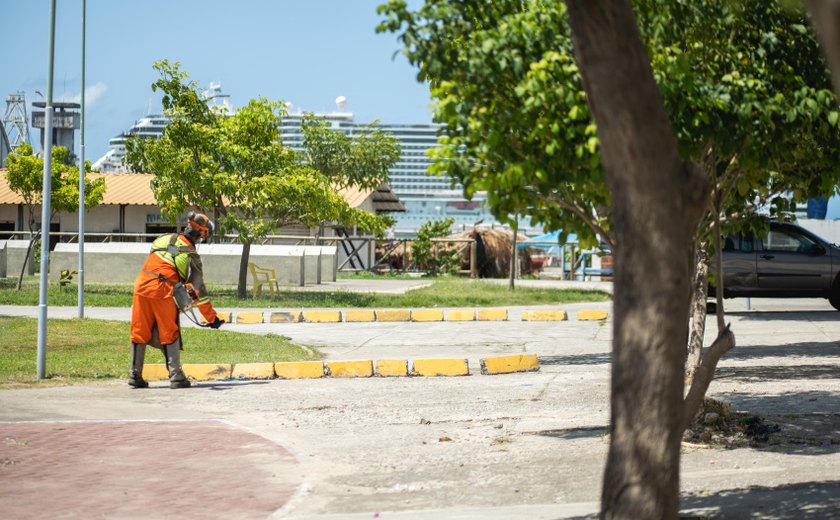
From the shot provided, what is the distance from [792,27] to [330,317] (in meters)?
14.8

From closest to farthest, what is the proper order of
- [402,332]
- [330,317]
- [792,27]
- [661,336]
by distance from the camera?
[661,336], [792,27], [402,332], [330,317]

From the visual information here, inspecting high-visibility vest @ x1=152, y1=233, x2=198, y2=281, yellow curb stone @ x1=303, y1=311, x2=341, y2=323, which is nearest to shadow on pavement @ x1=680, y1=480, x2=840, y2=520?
high-visibility vest @ x1=152, y1=233, x2=198, y2=281

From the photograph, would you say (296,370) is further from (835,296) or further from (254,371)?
(835,296)

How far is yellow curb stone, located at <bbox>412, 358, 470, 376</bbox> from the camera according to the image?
1345 centimetres

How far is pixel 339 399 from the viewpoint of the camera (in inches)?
451

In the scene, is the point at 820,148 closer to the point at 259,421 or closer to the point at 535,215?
the point at 535,215

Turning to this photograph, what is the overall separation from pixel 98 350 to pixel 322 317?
6.36 m

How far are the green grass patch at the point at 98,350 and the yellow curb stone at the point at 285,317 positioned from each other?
8.22ft

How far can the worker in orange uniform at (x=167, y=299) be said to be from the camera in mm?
12000

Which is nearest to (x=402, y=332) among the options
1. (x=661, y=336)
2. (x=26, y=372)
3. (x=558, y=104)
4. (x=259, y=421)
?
(x=26, y=372)

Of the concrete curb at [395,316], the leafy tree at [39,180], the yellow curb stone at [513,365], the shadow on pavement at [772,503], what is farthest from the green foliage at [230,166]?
the shadow on pavement at [772,503]

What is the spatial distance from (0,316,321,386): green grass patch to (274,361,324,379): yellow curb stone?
3.75 ft

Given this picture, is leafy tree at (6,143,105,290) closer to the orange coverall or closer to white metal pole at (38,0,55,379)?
white metal pole at (38,0,55,379)

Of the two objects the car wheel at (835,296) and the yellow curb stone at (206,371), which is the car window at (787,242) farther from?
the yellow curb stone at (206,371)
